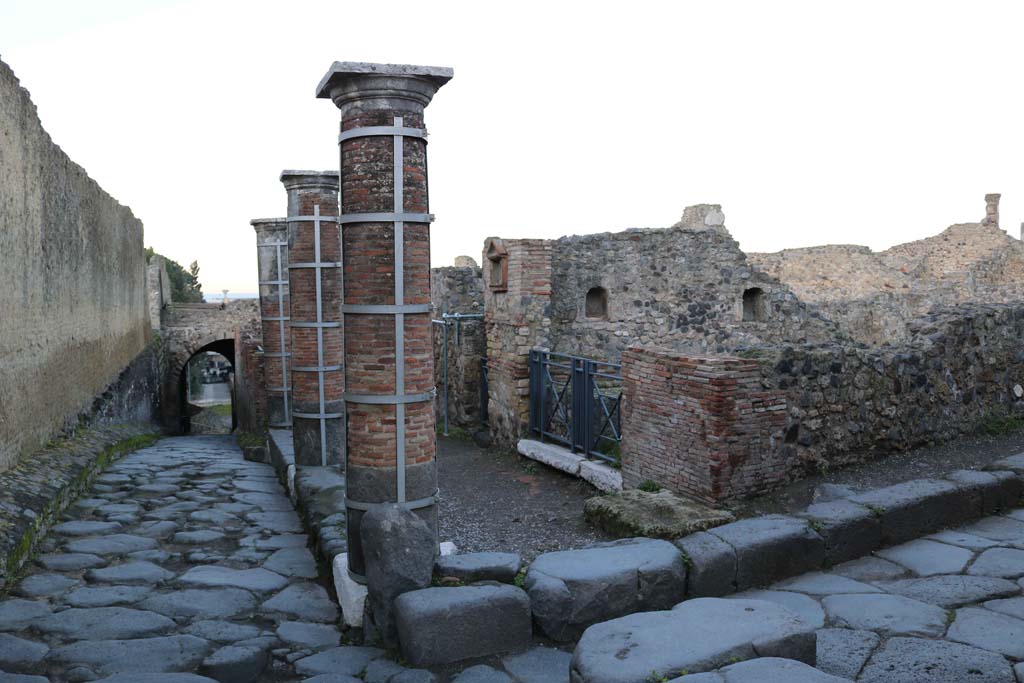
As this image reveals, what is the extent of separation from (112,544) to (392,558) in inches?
111

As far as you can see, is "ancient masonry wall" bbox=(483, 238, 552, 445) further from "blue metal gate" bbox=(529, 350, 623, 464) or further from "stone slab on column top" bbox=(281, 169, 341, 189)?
"stone slab on column top" bbox=(281, 169, 341, 189)

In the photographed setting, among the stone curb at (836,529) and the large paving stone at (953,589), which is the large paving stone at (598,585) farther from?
the large paving stone at (953,589)

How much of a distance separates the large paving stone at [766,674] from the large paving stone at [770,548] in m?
A: 1.59

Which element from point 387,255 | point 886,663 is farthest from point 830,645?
point 387,255

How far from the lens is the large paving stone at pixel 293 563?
547 centimetres

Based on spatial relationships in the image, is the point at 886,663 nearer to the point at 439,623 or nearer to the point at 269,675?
the point at 439,623

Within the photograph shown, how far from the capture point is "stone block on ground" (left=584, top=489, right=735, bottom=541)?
16.1ft

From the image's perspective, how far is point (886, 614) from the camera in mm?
4125

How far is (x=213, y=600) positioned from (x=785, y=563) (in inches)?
132

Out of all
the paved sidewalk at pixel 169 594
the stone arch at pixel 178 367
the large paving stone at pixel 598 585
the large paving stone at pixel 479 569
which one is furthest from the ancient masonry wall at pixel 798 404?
the stone arch at pixel 178 367

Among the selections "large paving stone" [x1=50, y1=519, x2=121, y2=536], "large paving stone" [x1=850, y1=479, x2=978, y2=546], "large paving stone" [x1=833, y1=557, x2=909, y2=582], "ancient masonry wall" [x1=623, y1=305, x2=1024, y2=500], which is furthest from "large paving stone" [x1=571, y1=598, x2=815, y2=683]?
"large paving stone" [x1=50, y1=519, x2=121, y2=536]

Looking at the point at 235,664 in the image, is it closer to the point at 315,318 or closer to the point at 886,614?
the point at 886,614

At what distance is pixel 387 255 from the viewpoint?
4.31 metres

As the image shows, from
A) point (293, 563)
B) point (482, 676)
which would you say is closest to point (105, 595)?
point (293, 563)
